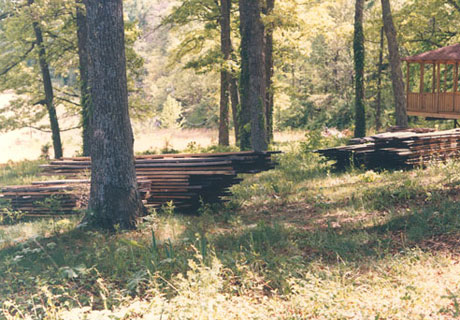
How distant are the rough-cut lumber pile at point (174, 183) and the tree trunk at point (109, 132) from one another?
3.65 ft

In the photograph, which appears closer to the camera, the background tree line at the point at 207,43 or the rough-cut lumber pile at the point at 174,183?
the rough-cut lumber pile at the point at 174,183

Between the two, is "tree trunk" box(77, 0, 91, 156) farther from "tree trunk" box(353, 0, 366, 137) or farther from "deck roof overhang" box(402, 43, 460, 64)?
"deck roof overhang" box(402, 43, 460, 64)

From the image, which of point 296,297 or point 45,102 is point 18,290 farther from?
point 45,102

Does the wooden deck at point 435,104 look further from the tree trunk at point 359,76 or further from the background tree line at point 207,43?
the tree trunk at point 359,76

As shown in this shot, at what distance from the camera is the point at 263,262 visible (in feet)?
18.9

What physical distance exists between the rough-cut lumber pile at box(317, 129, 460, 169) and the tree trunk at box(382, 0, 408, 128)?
16.6 feet

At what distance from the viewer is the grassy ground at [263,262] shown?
4.52m

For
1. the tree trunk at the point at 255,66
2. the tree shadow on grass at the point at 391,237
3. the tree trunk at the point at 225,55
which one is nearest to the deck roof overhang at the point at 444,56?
the tree trunk at the point at 225,55

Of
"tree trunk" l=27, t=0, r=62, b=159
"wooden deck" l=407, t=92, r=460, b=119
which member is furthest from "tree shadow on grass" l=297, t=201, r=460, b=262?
"tree trunk" l=27, t=0, r=62, b=159

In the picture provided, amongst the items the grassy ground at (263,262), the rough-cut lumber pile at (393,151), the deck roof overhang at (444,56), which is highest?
the deck roof overhang at (444,56)

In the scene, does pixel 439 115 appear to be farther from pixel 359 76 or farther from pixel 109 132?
pixel 109 132

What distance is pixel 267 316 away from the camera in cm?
443

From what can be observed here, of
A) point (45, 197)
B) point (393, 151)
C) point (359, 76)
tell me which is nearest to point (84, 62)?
point (45, 197)

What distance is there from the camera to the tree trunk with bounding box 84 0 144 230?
7.84m
